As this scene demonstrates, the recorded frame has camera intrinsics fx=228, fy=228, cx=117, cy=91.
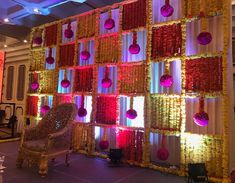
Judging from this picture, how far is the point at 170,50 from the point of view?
12.3ft

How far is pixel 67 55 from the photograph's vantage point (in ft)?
17.0

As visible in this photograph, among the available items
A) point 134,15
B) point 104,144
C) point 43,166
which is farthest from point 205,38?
point 43,166

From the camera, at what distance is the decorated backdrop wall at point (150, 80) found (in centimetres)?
338

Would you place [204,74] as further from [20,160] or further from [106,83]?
[20,160]

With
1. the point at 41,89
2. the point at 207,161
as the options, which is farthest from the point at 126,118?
the point at 41,89

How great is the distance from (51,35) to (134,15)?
2343 mm

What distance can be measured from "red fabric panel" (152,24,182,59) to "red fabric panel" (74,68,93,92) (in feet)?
4.92

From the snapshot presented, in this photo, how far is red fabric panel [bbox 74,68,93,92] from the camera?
15.6 feet

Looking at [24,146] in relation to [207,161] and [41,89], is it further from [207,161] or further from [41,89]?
[207,161]

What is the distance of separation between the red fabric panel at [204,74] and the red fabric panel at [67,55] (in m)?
2.64

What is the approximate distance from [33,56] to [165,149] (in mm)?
4172

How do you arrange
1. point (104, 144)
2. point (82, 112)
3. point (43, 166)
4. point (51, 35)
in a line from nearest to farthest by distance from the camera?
point (43, 166), point (104, 144), point (82, 112), point (51, 35)

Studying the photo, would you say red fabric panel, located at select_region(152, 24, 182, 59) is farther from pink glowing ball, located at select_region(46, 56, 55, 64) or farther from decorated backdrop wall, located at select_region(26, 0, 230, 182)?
pink glowing ball, located at select_region(46, 56, 55, 64)

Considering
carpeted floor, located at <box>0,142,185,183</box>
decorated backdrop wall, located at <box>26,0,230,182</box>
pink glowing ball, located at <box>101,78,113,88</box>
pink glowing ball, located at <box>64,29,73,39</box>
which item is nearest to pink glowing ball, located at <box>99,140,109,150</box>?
decorated backdrop wall, located at <box>26,0,230,182</box>
